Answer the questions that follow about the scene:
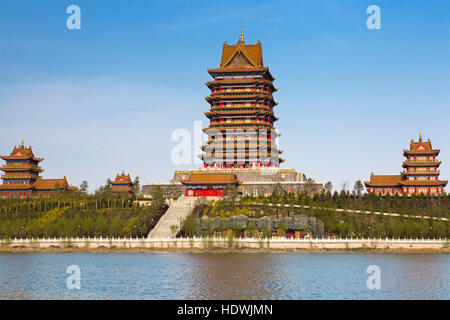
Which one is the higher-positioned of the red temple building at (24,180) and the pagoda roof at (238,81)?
the pagoda roof at (238,81)

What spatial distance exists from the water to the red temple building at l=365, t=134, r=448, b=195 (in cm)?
3988

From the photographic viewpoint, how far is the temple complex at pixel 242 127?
394 ft

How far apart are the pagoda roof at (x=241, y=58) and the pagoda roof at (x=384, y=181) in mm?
34108

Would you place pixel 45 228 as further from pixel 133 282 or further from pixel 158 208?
pixel 133 282

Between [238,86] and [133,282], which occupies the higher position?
[238,86]

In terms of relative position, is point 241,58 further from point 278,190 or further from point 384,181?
point 384,181

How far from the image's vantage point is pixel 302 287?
153 ft

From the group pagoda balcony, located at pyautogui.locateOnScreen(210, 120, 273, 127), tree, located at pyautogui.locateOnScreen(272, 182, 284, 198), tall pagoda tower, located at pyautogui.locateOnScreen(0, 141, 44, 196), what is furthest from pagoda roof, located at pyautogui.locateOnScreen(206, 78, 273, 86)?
tall pagoda tower, located at pyautogui.locateOnScreen(0, 141, 44, 196)

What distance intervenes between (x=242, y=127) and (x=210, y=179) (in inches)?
779

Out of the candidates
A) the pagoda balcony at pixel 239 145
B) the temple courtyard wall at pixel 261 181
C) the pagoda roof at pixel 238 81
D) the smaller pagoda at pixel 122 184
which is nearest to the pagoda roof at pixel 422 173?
the temple courtyard wall at pixel 261 181

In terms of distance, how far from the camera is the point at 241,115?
5049 inches

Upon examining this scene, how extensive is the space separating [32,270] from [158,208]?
4355 centimetres

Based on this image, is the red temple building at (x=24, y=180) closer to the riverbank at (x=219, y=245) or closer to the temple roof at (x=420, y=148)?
the riverbank at (x=219, y=245)
